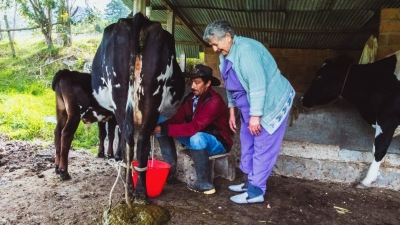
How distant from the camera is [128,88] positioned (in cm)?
323

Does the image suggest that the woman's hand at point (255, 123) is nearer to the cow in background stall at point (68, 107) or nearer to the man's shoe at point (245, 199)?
the man's shoe at point (245, 199)

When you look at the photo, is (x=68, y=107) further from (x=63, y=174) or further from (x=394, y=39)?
(x=394, y=39)

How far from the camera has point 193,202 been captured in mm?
3561

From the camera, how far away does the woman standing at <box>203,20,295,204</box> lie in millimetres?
3059

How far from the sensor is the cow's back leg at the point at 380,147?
13.3 ft

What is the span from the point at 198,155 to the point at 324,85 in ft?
7.60

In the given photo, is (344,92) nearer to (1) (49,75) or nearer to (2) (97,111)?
(2) (97,111)

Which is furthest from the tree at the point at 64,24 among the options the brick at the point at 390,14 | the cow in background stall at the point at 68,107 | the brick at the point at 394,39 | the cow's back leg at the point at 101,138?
the brick at the point at 394,39

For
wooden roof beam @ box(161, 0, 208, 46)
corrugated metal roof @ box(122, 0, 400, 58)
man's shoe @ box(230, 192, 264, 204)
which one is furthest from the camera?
wooden roof beam @ box(161, 0, 208, 46)

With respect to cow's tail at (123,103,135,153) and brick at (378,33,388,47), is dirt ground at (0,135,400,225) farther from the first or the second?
brick at (378,33,388,47)

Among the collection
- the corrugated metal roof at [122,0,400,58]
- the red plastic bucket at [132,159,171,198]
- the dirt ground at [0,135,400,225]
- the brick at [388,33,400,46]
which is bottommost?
the dirt ground at [0,135,400,225]

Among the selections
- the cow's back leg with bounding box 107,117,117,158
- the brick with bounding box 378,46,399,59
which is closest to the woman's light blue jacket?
the cow's back leg with bounding box 107,117,117,158

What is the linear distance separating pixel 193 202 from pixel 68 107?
6.54 feet

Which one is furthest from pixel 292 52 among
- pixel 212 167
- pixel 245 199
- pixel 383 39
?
pixel 245 199
